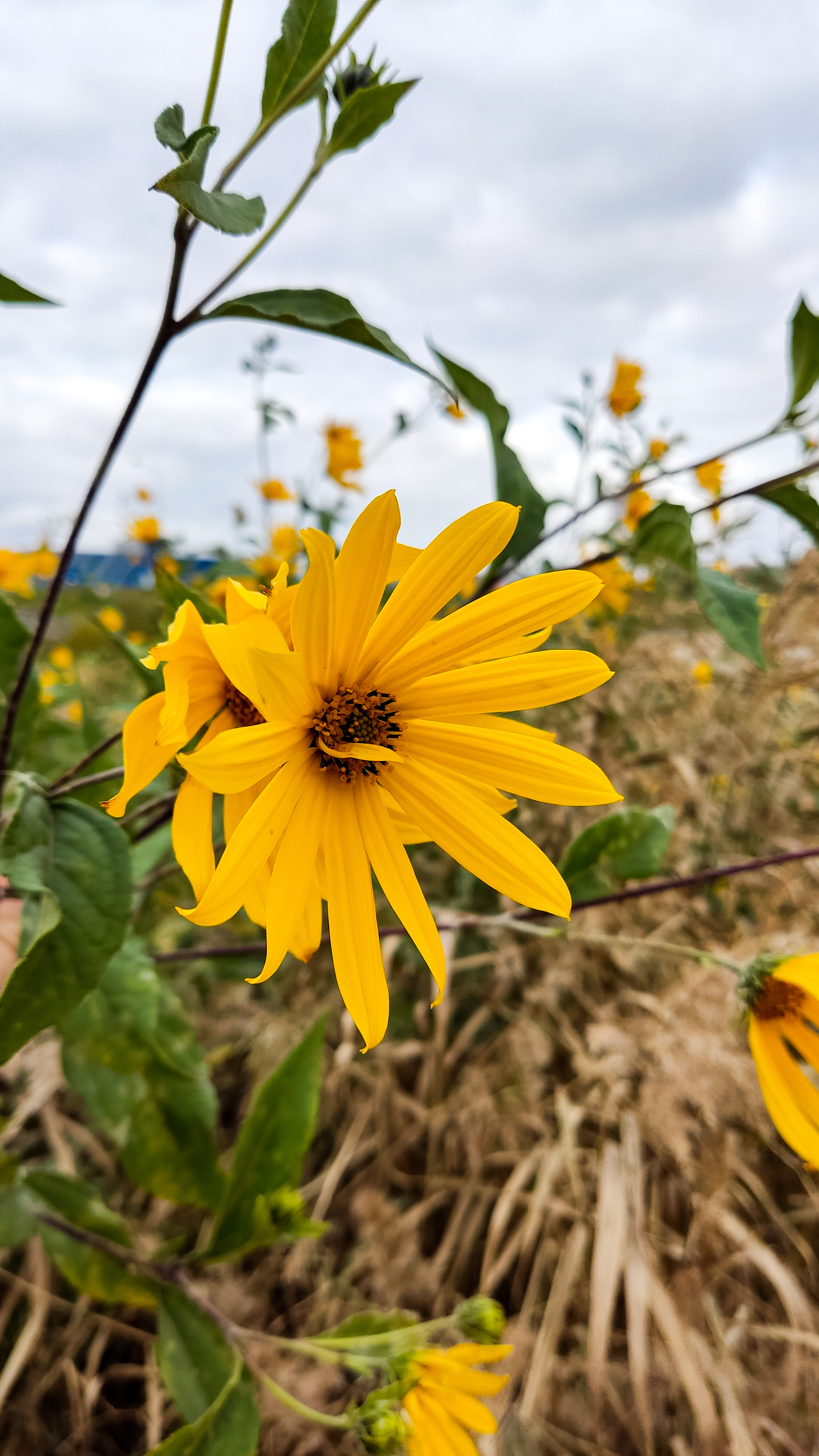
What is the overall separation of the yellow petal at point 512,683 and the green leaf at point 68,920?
0.76ft

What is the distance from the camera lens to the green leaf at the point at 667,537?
0.64m

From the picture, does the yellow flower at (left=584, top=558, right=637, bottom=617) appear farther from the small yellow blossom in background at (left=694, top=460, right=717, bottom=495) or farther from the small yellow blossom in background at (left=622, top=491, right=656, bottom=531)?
the small yellow blossom in background at (left=694, top=460, right=717, bottom=495)

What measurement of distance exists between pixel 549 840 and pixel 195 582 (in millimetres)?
793

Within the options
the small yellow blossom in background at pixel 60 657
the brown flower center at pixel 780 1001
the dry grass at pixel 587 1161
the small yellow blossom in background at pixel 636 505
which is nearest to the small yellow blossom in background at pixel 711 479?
the small yellow blossom in background at pixel 636 505

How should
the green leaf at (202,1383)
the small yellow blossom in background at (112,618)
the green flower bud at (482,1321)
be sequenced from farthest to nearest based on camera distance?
the small yellow blossom in background at (112,618) < the green flower bud at (482,1321) < the green leaf at (202,1383)

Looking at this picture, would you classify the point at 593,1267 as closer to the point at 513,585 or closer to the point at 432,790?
the point at 432,790

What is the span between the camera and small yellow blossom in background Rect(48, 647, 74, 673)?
10.5 feet

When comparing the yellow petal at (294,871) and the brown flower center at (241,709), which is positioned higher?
the brown flower center at (241,709)

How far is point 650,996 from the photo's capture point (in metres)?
1.23

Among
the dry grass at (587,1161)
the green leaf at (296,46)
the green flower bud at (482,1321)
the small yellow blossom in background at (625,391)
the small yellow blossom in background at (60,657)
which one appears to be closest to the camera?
the green leaf at (296,46)

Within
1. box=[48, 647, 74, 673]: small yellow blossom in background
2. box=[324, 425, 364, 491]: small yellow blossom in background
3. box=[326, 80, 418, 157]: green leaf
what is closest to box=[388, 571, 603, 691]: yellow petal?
box=[326, 80, 418, 157]: green leaf

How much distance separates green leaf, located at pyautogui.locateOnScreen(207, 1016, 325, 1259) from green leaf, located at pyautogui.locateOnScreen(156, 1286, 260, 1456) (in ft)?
0.21

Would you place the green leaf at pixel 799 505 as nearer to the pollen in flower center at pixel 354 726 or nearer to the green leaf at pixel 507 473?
the green leaf at pixel 507 473

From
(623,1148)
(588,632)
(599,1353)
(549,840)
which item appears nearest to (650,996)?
(623,1148)
